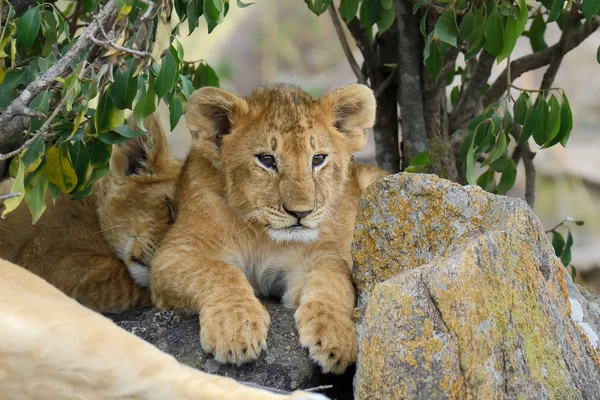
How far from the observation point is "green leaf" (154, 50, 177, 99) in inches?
121

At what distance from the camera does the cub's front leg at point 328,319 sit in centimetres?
323

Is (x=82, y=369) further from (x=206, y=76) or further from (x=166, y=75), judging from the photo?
(x=206, y=76)

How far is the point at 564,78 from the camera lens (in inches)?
441

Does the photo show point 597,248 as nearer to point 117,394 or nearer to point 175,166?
point 175,166

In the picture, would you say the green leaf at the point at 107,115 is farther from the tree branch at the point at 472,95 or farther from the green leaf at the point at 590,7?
the tree branch at the point at 472,95

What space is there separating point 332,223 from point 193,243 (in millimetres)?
627

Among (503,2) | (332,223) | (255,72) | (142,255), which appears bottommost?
(255,72)

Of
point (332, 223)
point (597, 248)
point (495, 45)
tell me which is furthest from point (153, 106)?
point (597, 248)

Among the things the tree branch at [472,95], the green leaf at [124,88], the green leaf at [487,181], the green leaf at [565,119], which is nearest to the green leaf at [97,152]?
the green leaf at [124,88]

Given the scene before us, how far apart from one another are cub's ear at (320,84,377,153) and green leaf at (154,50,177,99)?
1111 mm

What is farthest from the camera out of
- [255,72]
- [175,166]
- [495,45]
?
[255,72]

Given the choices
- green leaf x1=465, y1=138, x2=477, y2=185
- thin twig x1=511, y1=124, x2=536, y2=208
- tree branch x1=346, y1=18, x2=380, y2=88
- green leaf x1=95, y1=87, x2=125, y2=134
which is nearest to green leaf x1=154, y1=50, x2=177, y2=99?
green leaf x1=95, y1=87, x2=125, y2=134

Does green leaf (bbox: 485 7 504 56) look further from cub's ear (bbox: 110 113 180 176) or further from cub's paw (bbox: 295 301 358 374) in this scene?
cub's ear (bbox: 110 113 180 176)

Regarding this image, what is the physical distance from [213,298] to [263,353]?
1.01 feet
